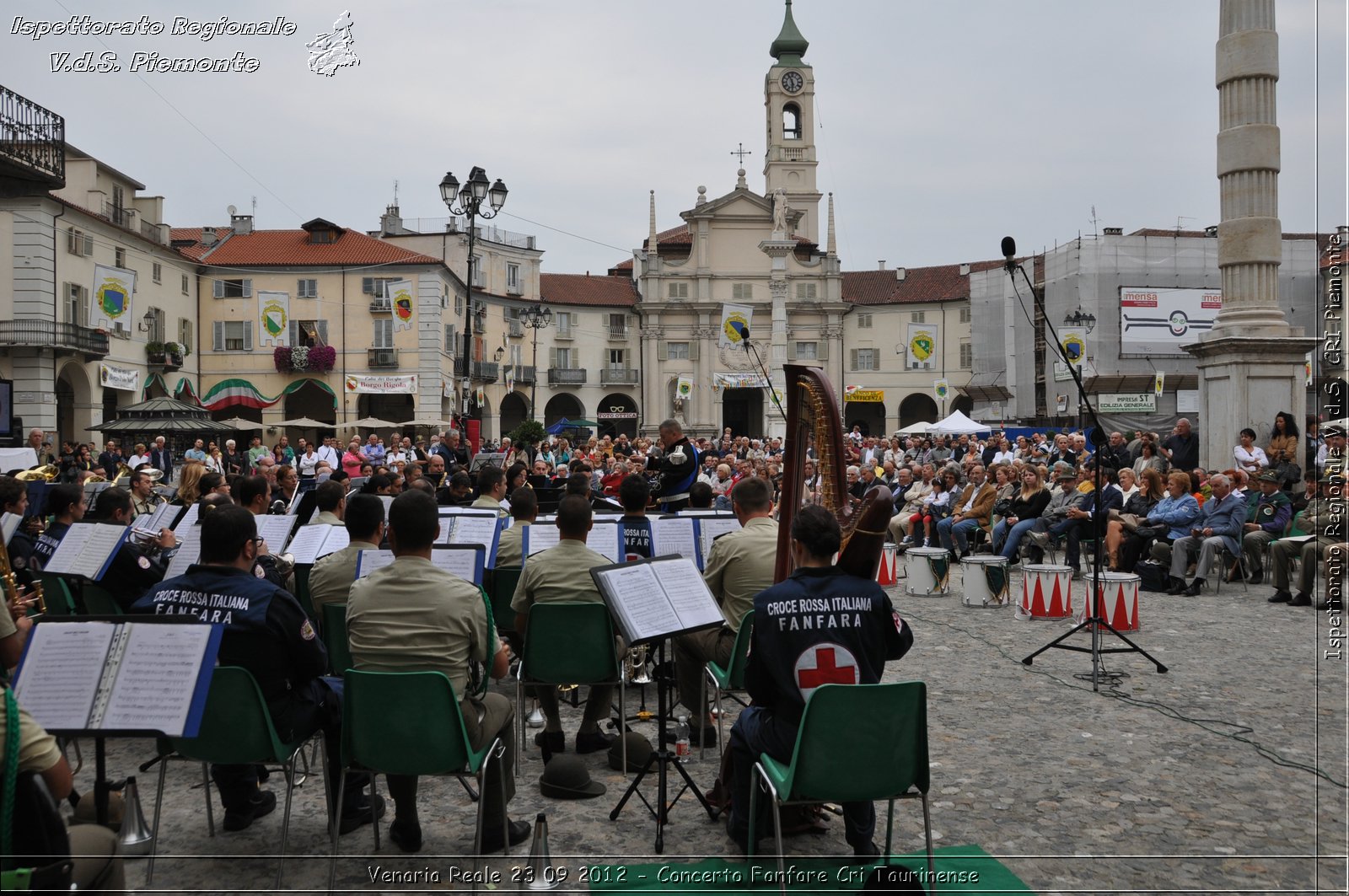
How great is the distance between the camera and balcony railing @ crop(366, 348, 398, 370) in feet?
149

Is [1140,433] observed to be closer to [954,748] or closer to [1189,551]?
[1189,551]

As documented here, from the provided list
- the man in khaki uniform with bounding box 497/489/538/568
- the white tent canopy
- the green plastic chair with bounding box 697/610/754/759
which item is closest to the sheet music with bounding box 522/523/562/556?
the man in khaki uniform with bounding box 497/489/538/568

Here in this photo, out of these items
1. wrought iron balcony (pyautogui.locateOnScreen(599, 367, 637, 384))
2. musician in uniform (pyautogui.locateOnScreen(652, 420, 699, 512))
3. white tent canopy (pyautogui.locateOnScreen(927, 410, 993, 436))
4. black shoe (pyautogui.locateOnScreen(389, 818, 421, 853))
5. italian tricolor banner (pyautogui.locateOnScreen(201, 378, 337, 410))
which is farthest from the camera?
wrought iron balcony (pyautogui.locateOnScreen(599, 367, 637, 384))

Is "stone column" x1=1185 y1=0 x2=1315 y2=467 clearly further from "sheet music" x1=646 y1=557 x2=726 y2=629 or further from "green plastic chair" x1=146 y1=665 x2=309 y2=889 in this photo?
"green plastic chair" x1=146 y1=665 x2=309 y2=889

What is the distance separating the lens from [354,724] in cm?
404

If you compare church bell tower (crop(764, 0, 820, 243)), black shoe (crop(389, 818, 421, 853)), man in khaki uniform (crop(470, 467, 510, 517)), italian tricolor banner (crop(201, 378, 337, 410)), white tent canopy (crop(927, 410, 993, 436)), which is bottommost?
black shoe (crop(389, 818, 421, 853))

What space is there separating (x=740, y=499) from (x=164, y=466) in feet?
71.6

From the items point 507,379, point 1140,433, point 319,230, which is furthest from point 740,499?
point 507,379

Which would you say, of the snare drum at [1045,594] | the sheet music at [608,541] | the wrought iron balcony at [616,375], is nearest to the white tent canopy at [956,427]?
the snare drum at [1045,594]

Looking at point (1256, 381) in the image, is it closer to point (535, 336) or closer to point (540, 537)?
point (540, 537)

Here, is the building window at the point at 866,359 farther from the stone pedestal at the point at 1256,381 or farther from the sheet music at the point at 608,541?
the sheet music at the point at 608,541

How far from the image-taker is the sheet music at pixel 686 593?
4543mm

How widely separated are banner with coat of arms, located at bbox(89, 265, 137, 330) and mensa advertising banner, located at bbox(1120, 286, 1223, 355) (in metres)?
35.1

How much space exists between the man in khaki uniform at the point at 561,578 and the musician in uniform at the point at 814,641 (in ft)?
5.78
